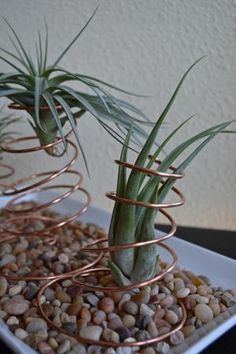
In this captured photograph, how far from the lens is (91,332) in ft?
1.20

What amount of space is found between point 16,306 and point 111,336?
4.3 inches

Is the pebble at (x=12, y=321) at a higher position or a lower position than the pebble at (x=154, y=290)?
lower

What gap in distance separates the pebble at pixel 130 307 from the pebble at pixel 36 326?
3.2 inches

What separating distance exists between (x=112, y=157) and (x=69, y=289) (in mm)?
374

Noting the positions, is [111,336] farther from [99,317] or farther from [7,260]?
[7,260]

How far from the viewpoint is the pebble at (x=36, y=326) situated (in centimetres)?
37

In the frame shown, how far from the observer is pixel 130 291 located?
426 millimetres

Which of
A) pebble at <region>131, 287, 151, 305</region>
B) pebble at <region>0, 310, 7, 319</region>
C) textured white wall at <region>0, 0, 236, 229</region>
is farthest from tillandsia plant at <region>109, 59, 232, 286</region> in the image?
textured white wall at <region>0, 0, 236, 229</region>

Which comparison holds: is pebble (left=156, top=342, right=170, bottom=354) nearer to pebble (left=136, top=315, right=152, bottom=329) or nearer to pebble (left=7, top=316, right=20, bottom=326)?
pebble (left=136, top=315, right=152, bottom=329)

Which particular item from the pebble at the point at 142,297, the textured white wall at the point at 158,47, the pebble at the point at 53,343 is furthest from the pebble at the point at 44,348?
the textured white wall at the point at 158,47

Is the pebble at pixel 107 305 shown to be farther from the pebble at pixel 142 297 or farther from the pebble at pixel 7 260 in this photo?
the pebble at pixel 7 260

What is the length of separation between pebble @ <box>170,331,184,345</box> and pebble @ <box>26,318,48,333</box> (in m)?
0.12

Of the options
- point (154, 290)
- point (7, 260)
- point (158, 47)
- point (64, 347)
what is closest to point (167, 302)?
point (154, 290)

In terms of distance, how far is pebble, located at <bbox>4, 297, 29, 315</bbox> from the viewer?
0.40 metres
